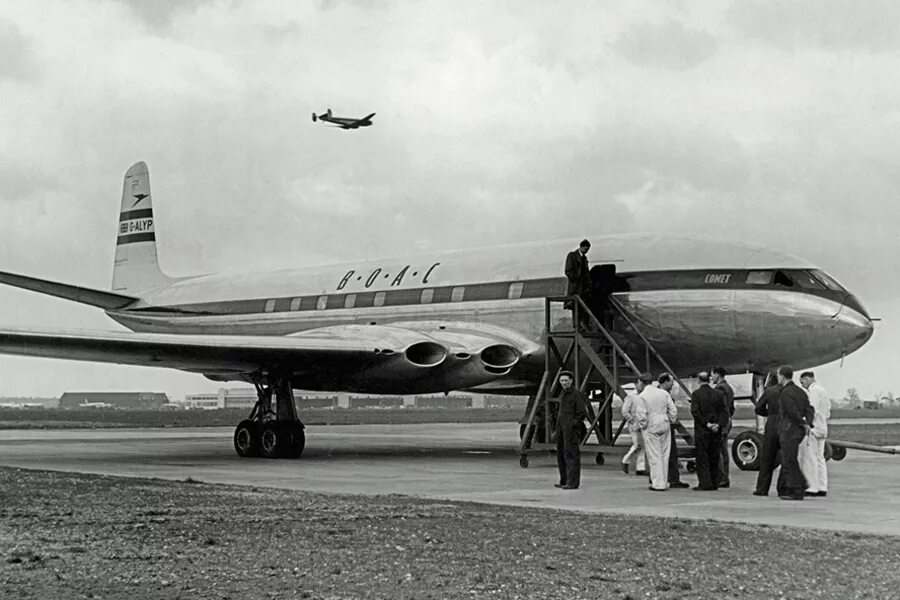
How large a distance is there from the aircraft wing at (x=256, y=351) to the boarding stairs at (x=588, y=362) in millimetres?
1733

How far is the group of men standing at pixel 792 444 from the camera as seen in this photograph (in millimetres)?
11453

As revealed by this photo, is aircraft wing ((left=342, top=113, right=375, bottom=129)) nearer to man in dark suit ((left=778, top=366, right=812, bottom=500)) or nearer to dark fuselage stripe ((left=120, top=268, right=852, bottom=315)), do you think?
dark fuselage stripe ((left=120, top=268, right=852, bottom=315))

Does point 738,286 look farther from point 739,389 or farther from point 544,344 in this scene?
point 739,389

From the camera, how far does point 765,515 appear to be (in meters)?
9.77

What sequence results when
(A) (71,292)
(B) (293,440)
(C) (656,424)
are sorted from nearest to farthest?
(C) (656,424) < (B) (293,440) < (A) (71,292)

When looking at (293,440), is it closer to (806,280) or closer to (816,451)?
(806,280)

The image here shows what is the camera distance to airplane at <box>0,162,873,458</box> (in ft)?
50.5

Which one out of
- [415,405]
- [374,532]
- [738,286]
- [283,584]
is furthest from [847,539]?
[415,405]

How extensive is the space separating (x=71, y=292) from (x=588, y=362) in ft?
39.2

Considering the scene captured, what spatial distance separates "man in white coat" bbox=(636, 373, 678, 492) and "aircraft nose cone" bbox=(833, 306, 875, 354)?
3626 mm

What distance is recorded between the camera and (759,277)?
1551 centimetres

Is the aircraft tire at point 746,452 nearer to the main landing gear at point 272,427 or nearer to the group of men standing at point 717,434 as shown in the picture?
the group of men standing at point 717,434

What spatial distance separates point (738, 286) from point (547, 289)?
3054 mm

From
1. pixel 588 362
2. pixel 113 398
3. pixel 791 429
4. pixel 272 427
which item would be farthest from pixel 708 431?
pixel 113 398
